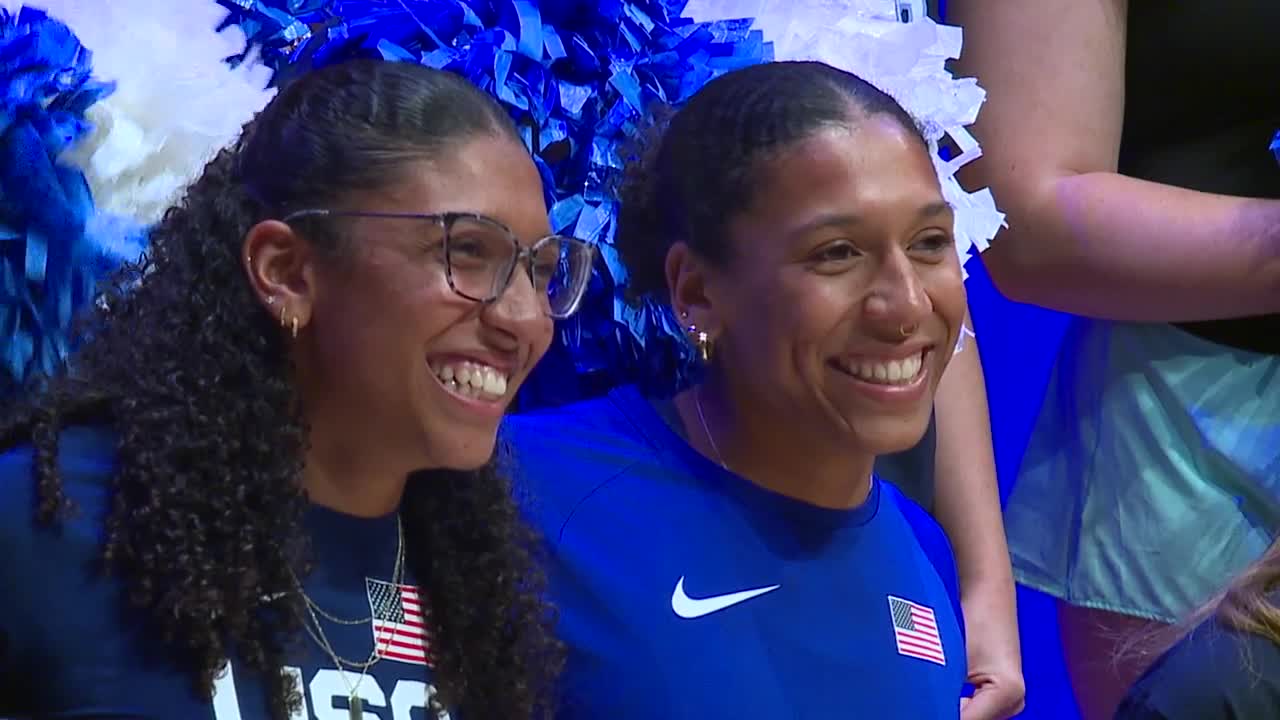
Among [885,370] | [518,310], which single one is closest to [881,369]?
[885,370]

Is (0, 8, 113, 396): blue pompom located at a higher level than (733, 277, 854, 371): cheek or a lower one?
higher

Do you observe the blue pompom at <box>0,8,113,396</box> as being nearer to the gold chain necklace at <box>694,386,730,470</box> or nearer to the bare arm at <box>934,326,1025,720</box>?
the gold chain necklace at <box>694,386,730,470</box>

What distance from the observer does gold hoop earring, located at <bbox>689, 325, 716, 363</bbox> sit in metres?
1.40

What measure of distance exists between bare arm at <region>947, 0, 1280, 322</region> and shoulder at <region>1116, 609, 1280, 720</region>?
34cm

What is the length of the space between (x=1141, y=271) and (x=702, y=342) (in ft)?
1.40

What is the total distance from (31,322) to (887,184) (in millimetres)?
625

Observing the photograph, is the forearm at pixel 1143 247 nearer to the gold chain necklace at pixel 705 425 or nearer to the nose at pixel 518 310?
the gold chain necklace at pixel 705 425

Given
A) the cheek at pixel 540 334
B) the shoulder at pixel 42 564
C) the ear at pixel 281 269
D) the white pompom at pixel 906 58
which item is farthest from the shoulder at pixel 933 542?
the shoulder at pixel 42 564

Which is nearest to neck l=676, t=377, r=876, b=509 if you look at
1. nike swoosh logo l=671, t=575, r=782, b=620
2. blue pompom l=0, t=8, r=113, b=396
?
nike swoosh logo l=671, t=575, r=782, b=620

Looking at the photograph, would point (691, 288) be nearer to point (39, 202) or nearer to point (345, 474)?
point (345, 474)

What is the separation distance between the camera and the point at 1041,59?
5.18ft

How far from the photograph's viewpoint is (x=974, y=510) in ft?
5.60

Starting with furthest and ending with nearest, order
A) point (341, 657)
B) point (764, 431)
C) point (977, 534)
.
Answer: point (977, 534)
point (764, 431)
point (341, 657)

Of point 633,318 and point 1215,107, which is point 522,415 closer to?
point 633,318
